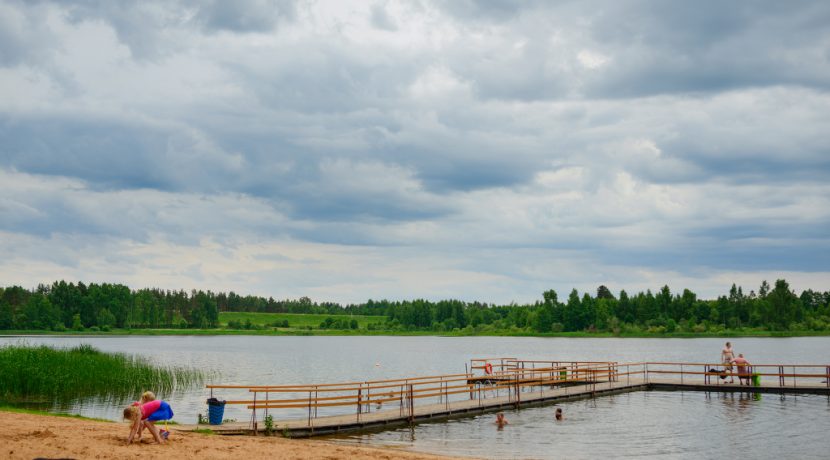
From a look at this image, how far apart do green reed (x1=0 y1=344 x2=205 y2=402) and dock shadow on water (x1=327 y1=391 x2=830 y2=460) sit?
21.2m

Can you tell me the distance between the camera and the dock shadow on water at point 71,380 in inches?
1548

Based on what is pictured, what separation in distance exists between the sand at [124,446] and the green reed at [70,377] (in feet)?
56.0

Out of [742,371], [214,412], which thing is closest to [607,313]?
[742,371]

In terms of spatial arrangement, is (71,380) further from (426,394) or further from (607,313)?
(607,313)

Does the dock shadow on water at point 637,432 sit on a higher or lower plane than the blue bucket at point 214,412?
lower

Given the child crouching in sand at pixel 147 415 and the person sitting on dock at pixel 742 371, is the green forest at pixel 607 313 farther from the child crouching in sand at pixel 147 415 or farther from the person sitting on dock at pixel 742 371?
the child crouching in sand at pixel 147 415

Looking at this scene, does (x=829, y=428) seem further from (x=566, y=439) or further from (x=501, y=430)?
(x=501, y=430)

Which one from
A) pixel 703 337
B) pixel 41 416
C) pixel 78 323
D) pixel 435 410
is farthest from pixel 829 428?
pixel 78 323

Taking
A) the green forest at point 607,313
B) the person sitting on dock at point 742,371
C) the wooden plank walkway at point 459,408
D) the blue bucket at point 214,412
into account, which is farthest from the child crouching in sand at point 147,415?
the green forest at point 607,313

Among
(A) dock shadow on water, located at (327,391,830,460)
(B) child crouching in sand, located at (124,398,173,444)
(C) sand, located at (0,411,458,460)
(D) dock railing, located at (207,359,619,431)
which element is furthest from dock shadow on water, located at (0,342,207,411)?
(A) dock shadow on water, located at (327,391,830,460)

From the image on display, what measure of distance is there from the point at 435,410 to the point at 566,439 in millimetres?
7260

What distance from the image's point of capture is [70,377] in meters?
43.9

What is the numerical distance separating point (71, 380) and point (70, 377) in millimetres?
359

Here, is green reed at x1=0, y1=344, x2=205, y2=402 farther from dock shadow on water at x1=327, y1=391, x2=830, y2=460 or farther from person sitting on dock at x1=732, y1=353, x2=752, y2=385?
person sitting on dock at x1=732, y1=353, x2=752, y2=385
